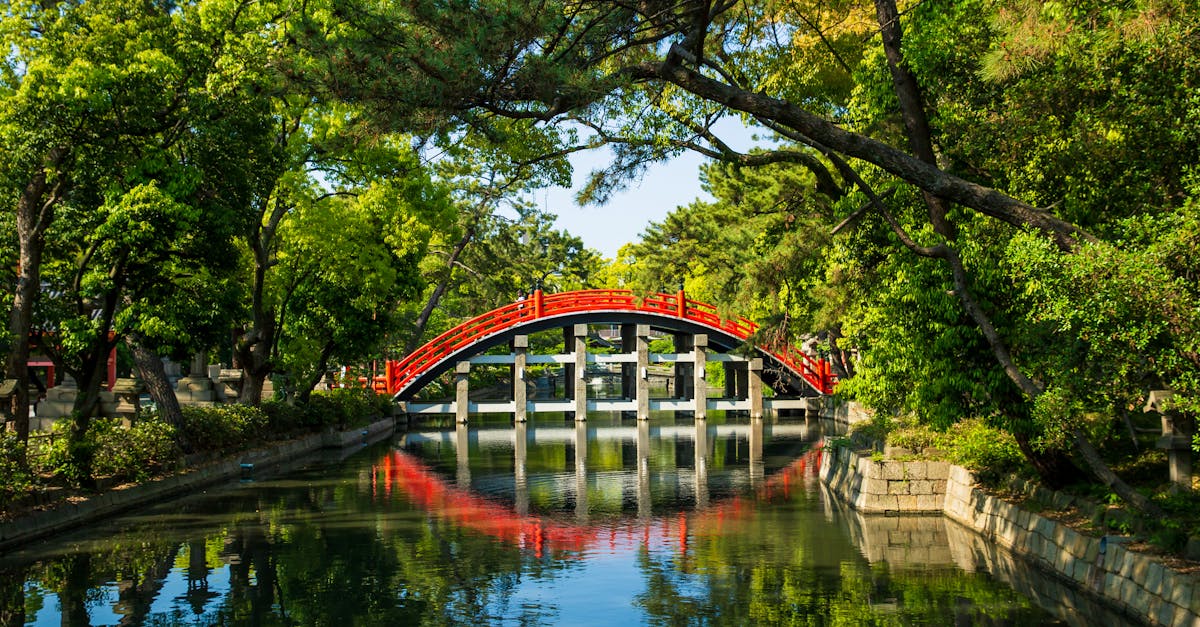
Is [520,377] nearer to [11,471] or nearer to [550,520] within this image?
[550,520]

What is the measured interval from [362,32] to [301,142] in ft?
42.1

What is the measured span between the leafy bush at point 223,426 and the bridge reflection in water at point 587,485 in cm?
318

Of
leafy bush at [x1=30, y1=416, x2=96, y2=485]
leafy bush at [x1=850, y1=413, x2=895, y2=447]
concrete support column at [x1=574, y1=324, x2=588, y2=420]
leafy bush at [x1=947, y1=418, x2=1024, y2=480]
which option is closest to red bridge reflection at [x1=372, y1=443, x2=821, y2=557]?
leafy bush at [x1=850, y1=413, x2=895, y2=447]

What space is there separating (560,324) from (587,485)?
16390 millimetres

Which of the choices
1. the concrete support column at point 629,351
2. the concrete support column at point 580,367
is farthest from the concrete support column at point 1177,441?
the concrete support column at point 629,351

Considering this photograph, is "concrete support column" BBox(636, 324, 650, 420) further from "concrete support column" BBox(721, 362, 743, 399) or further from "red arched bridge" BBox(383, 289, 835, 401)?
"concrete support column" BBox(721, 362, 743, 399)

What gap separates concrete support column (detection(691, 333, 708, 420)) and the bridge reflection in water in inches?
134

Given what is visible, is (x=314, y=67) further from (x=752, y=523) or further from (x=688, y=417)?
(x=688, y=417)

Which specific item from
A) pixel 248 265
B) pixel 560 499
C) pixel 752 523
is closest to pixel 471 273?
pixel 248 265

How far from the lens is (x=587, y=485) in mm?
20297

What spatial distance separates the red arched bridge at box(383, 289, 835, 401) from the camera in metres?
35.9

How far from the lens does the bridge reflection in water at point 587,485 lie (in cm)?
1491

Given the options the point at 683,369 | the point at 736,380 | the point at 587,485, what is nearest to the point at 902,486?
the point at 587,485

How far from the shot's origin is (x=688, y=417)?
4066 centimetres
